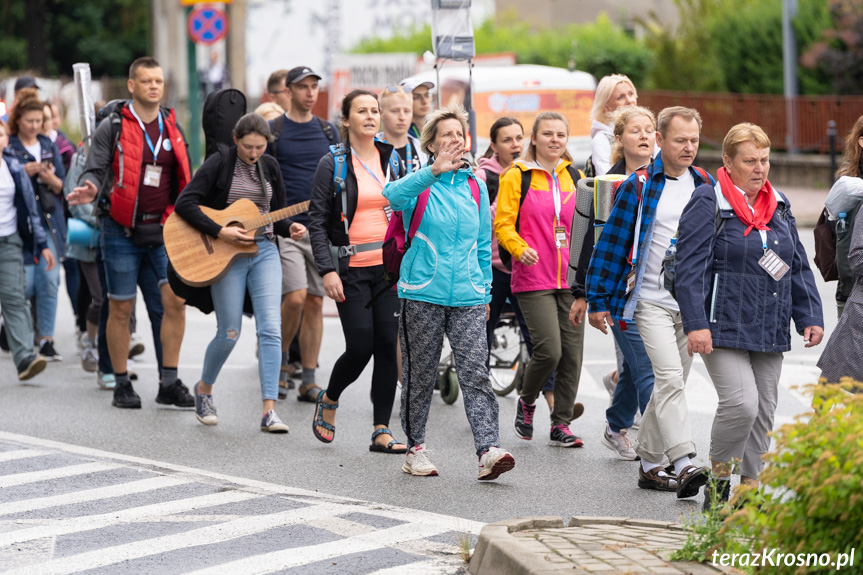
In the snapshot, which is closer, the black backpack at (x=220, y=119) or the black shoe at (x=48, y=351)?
the black backpack at (x=220, y=119)

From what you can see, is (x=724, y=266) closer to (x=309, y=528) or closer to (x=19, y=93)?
(x=309, y=528)

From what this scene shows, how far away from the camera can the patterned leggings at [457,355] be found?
22.9 feet

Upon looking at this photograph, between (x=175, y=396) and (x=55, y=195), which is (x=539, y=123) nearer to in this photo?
(x=175, y=396)

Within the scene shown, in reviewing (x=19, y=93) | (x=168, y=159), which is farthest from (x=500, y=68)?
(x=168, y=159)

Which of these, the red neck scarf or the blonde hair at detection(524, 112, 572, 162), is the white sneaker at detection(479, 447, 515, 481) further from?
the blonde hair at detection(524, 112, 572, 162)

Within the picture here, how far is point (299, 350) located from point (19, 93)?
341 cm

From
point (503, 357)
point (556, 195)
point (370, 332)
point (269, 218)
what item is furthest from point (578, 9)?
point (370, 332)

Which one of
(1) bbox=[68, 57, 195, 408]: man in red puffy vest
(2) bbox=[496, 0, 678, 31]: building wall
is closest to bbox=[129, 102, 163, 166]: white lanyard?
(1) bbox=[68, 57, 195, 408]: man in red puffy vest

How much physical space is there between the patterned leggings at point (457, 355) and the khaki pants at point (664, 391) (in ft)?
2.66

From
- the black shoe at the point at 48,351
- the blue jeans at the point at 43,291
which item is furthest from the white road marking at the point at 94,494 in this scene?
the black shoe at the point at 48,351

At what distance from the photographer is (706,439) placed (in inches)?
320

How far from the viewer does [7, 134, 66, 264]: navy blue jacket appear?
11.1 metres

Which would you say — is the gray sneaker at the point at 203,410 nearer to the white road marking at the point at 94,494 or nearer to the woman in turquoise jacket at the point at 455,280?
the white road marking at the point at 94,494

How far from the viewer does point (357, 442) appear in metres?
8.21
